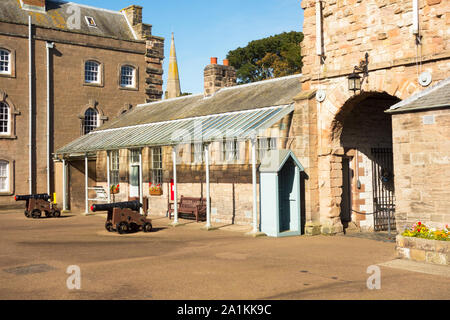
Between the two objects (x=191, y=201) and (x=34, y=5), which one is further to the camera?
(x=34, y=5)

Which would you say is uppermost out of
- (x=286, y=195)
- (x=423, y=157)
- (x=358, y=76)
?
(x=358, y=76)

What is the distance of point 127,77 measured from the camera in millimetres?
27672

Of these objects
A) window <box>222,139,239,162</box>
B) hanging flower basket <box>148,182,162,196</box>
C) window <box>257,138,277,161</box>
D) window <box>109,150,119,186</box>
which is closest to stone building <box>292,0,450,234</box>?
window <box>257,138,277,161</box>

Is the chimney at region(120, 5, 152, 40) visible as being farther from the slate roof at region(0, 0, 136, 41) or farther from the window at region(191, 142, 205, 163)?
the window at region(191, 142, 205, 163)

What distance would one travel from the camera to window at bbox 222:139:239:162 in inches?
621

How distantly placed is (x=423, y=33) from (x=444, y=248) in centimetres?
514

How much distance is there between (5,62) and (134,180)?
9423 mm

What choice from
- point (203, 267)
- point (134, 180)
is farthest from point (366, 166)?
point (134, 180)

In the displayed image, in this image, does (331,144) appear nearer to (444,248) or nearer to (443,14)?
(443,14)

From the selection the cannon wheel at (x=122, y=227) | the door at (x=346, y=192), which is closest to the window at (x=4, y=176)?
the cannon wheel at (x=122, y=227)

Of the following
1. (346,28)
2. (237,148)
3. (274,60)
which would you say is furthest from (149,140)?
(274,60)

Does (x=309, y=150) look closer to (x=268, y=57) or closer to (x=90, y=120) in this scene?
(x=90, y=120)

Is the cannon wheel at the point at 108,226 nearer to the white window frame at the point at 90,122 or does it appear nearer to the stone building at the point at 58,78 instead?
the stone building at the point at 58,78

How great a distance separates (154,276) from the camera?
8.05m
